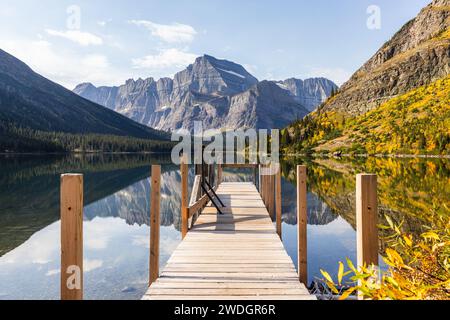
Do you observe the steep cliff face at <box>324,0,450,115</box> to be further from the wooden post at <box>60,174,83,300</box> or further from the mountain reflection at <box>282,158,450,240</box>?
the wooden post at <box>60,174,83,300</box>

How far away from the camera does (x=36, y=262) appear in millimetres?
13641

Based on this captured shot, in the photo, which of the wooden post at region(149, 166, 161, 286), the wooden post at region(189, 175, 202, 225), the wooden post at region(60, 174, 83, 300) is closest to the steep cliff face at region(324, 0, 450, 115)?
the wooden post at region(189, 175, 202, 225)

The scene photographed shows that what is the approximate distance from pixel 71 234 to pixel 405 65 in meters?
150

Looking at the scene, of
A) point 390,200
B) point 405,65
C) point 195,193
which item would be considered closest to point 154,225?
point 195,193

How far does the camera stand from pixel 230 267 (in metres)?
7.16

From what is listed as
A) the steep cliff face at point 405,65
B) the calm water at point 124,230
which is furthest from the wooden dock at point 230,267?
the steep cliff face at point 405,65

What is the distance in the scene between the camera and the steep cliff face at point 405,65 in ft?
396

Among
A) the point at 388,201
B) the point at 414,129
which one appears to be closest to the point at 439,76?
the point at 414,129

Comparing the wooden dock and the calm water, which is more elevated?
the wooden dock

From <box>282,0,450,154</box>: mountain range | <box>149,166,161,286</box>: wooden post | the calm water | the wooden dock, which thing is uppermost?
<box>282,0,450,154</box>: mountain range

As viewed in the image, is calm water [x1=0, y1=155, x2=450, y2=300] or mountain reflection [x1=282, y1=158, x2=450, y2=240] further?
mountain reflection [x1=282, y1=158, x2=450, y2=240]

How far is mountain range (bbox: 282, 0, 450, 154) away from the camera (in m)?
81.1
